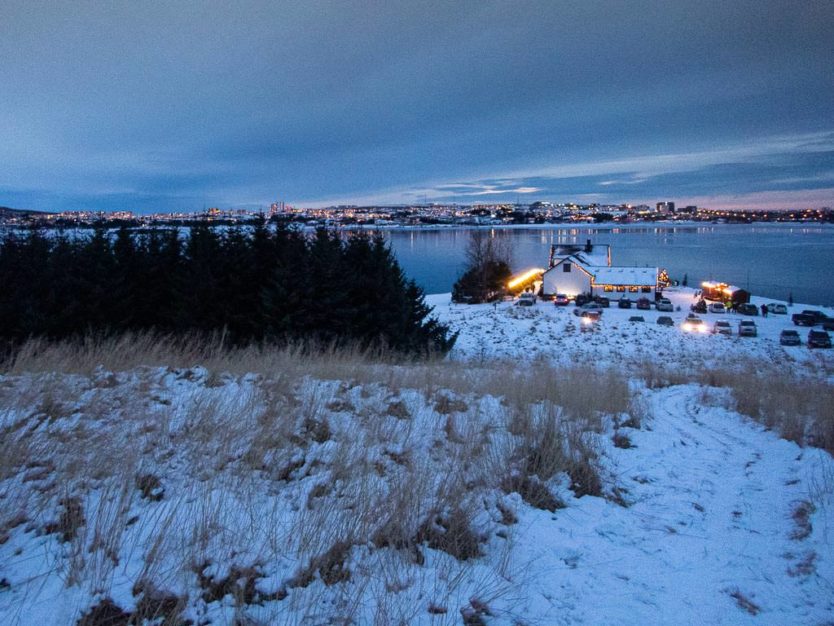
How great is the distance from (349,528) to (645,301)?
5543cm

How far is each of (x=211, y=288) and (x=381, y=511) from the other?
55.6 feet

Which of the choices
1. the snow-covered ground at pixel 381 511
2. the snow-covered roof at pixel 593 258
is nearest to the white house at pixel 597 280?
the snow-covered roof at pixel 593 258

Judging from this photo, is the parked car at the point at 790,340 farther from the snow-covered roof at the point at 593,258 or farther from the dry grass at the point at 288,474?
the dry grass at the point at 288,474

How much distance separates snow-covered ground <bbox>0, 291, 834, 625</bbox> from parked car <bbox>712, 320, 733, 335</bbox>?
36.6m

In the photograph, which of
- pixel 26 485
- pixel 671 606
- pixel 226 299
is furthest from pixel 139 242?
pixel 671 606

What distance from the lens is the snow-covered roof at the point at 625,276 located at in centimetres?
5769

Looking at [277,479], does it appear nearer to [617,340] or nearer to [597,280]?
[617,340]

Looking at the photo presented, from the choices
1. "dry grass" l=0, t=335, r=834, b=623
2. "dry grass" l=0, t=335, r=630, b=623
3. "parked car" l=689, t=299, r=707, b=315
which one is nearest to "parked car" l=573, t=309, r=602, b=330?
"parked car" l=689, t=299, r=707, b=315

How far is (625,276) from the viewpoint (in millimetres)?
59188

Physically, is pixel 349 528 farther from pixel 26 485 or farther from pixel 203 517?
pixel 26 485

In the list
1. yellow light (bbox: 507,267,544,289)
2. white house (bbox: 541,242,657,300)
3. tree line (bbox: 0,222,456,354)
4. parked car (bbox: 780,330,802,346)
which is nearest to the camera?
tree line (bbox: 0,222,456,354)

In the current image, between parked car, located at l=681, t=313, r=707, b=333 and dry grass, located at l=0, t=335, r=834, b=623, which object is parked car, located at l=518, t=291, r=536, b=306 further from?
dry grass, located at l=0, t=335, r=834, b=623

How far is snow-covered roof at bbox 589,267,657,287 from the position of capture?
189 feet

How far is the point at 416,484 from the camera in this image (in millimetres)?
4184
